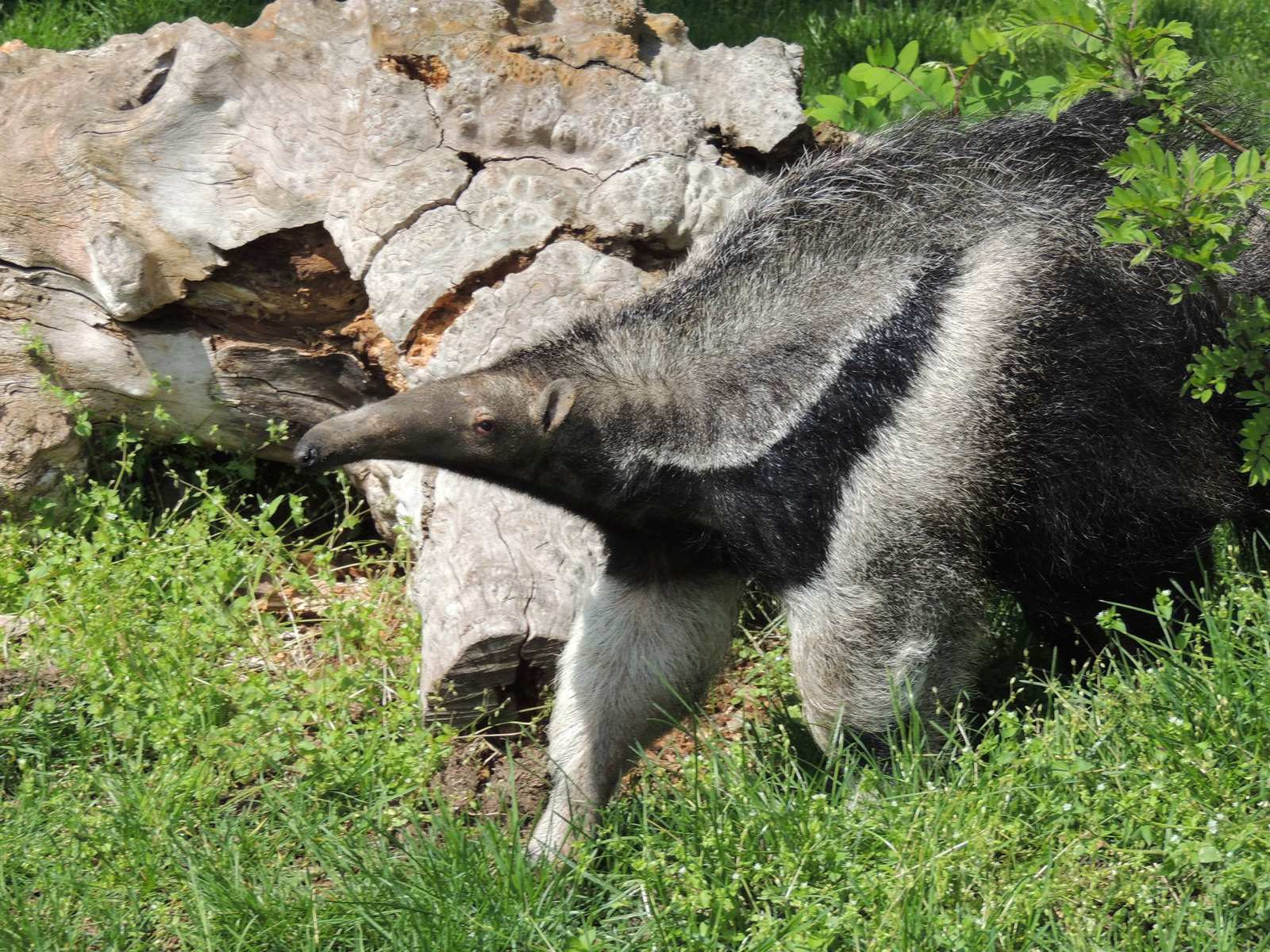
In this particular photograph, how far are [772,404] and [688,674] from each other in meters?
0.99

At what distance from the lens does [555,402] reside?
3.49 meters

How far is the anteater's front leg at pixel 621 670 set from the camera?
400cm

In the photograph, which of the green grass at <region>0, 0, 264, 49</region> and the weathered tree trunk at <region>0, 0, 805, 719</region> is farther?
the green grass at <region>0, 0, 264, 49</region>

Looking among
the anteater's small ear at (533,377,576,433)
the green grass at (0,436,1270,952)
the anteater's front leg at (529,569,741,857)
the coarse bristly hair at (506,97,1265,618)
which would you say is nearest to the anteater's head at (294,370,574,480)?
the anteater's small ear at (533,377,576,433)

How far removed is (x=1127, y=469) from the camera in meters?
3.94

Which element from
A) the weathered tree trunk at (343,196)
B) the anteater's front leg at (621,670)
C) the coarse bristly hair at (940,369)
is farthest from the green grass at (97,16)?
the anteater's front leg at (621,670)

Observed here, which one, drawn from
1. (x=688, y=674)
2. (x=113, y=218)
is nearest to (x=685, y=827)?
(x=688, y=674)

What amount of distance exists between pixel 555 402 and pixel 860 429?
87 cm

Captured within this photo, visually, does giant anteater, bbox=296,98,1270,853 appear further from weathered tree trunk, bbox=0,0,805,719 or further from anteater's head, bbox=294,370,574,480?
weathered tree trunk, bbox=0,0,805,719

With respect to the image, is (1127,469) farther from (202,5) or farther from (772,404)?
(202,5)

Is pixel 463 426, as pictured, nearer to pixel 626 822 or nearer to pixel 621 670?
pixel 621 670

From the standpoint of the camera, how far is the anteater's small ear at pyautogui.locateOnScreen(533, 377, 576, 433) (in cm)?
346

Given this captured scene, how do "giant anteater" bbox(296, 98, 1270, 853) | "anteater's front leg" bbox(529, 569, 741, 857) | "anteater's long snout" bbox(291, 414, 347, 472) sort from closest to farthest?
"anteater's long snout" bbox(291, 414, 347, 472) → "giant anteater" bbox(296, 98, 1270, 853) → "anteater's front leg" bbox(529, 569, 741, 857)

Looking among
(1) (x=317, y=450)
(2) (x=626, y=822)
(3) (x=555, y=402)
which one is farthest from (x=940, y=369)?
(1) (x=317, y=450)
